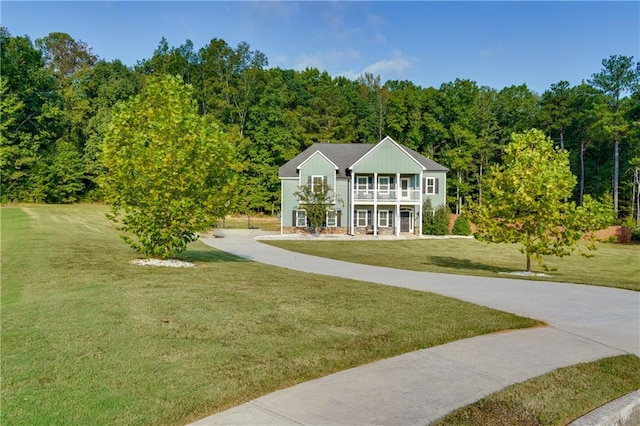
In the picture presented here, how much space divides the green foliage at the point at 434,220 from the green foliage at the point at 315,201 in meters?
8.64

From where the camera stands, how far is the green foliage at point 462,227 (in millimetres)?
40750

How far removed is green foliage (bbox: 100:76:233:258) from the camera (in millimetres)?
13844

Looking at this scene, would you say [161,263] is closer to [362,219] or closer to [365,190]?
[365,190]

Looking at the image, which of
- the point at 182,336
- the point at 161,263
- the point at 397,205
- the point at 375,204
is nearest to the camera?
the point at 182,336

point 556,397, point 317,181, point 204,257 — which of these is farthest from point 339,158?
point 556,397

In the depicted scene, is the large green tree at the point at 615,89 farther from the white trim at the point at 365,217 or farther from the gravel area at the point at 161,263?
the gravel area at the point at 161,263

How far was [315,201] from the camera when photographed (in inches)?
1481

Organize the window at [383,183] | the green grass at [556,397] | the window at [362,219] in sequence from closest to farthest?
the green grass at [556,397]
the window at [362,219]
the window at [383,183]

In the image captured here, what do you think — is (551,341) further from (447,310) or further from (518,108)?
(518,108)

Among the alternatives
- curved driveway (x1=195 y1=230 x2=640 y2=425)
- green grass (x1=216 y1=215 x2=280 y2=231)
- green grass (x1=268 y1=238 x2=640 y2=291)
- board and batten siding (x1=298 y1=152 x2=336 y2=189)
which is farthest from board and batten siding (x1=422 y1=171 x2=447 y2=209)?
curved driveway (x1=195 y1=230 x2=640 y2=425)

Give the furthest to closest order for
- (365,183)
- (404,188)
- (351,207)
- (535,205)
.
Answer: (404,188)
(365,183)
(351,207)
(535,205)

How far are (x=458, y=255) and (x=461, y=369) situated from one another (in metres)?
23.6

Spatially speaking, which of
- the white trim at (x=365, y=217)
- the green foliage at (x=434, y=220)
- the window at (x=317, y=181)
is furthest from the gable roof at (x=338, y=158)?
the green foliage at (x=434, y=220)

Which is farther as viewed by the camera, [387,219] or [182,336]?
[387,219]
